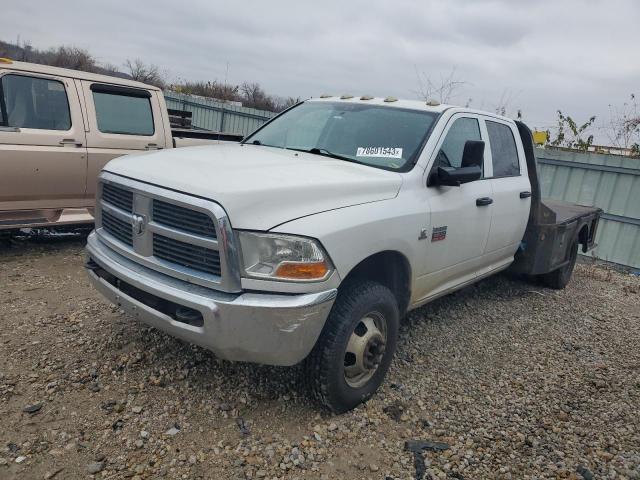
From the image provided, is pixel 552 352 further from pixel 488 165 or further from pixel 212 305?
pixel 212 305

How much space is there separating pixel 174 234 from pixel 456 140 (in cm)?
238

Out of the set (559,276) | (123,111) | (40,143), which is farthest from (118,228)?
(559,276)

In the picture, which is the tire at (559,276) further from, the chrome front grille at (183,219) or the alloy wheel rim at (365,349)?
the chrome front grille at (183,219)

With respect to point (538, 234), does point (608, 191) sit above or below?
above

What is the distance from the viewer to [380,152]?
3590mm

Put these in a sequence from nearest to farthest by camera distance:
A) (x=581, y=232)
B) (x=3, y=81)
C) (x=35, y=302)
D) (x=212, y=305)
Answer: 1. (x=212, y=305)
2. (x=35, y=302)
3. (x=3, y=81)
4. (x=581, y=232)

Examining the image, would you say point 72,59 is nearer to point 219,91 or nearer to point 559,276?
point 219,91

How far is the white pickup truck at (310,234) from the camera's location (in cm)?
254

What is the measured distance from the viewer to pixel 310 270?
102 inches

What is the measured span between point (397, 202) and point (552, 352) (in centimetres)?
231

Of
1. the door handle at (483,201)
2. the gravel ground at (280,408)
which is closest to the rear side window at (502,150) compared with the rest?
the door handle at (483,201)

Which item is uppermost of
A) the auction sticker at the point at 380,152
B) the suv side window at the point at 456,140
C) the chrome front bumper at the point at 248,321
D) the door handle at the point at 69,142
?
the suv side window at the point at 456,140

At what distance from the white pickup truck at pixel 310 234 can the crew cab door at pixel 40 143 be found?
89.9 inches

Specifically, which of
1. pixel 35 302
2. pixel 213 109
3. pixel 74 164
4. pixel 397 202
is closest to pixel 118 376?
pixel 35 302
